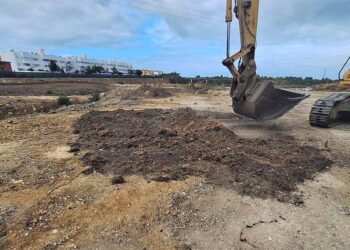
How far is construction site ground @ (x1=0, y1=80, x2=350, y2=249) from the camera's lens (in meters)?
4.35

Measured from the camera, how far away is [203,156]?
23.2 feet

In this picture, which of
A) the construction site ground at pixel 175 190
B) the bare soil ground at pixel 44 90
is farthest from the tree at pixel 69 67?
the construction site ground at pixel 175 190

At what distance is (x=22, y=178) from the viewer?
250 inches

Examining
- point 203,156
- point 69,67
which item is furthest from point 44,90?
point 69,67

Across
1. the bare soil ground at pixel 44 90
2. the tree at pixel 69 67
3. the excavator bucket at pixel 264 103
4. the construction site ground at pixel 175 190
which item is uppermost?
the excavator bucket at pixel 264 103

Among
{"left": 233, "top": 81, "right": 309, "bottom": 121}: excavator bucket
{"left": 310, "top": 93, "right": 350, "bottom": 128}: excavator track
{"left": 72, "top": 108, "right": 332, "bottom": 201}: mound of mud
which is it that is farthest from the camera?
{"left": 310, "top": 93, "right": 350, "bottom": 128}: excavator track

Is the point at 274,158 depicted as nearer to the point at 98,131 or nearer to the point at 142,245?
the point at 142,245

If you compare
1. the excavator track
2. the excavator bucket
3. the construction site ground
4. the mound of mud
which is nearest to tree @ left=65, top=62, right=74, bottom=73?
the mound of mud

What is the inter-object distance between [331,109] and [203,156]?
18.7 ft

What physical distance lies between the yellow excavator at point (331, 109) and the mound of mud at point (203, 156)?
2.29 metres

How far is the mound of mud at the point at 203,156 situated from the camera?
5980 millimetres

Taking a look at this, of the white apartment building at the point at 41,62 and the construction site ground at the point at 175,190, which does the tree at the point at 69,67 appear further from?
the construction site ground at the point at 175,190

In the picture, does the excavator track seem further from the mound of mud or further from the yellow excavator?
the mound of mud

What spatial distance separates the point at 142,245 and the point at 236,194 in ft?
6.16
